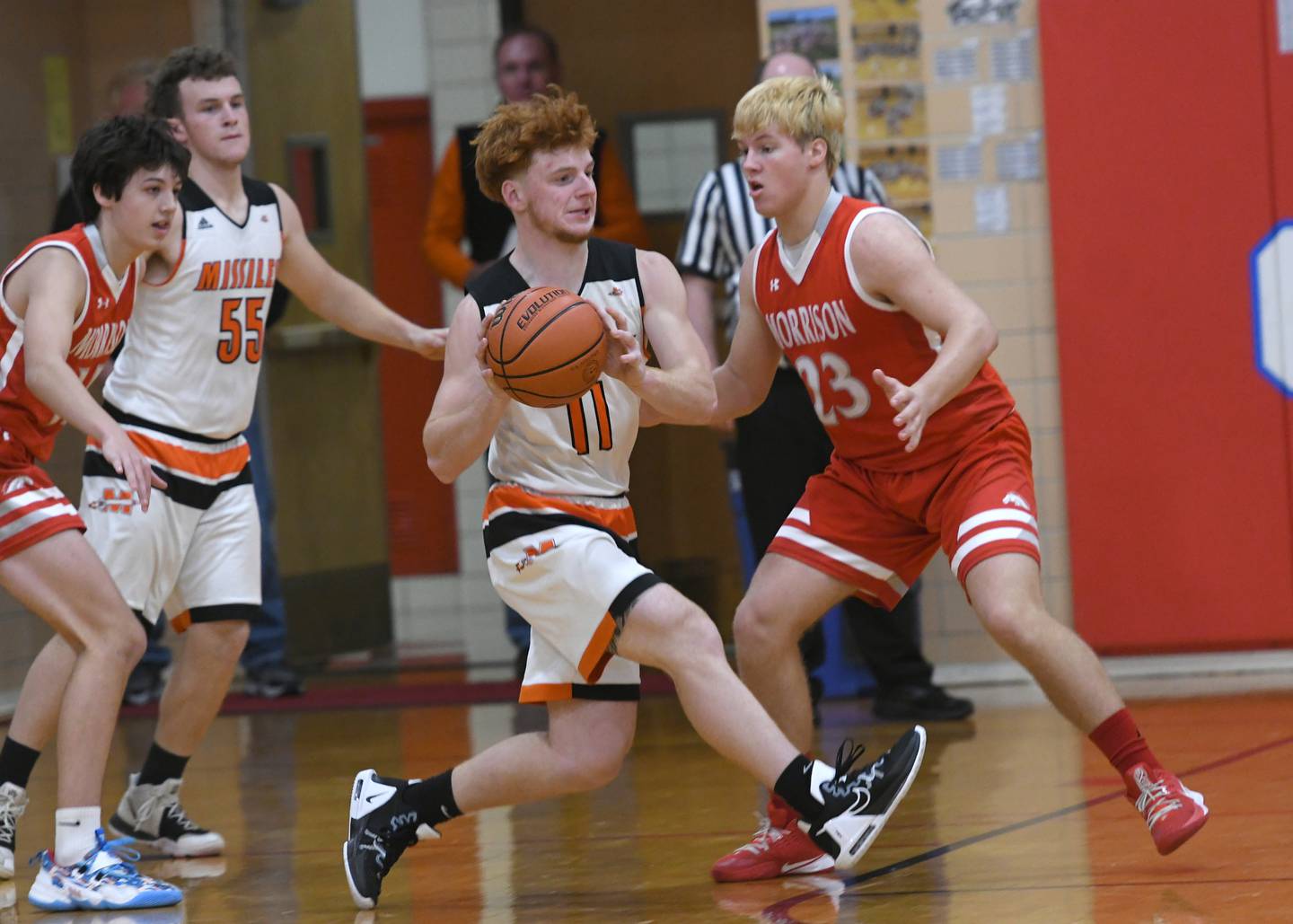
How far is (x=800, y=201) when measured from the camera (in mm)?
3762

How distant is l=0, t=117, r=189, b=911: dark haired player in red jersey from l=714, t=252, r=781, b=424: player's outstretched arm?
1237 millimetres

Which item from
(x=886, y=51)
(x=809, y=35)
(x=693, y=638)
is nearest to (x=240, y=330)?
(x=693, y=638)

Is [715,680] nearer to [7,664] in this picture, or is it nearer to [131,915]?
[131,915]

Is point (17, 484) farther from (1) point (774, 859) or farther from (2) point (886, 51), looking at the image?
(2) point (886, 51)

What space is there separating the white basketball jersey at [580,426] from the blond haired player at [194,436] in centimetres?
78

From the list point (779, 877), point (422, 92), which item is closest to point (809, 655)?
point (779, 877)

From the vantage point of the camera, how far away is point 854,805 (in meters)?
3.27

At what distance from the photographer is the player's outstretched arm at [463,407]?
3381 millimetres

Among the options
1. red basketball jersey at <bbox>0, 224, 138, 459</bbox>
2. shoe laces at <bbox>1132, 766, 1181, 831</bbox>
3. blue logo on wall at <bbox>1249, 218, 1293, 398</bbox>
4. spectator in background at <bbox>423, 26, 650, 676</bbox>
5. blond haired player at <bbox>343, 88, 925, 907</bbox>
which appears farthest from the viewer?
spectator in background at <bbox>423, 26, 650, 676</bbox>

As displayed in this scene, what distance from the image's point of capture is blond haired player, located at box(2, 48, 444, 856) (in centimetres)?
416

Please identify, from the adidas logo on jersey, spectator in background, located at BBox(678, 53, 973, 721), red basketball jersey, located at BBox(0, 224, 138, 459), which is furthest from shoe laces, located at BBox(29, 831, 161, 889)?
spectator in background, located at BBox(678, 53, 973, 721)

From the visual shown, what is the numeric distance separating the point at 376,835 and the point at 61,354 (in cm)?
118

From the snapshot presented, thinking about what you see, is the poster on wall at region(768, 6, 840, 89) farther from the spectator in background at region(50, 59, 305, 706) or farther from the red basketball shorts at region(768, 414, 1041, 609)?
the red basketball shorts at region(768, 414, 1041, 609)

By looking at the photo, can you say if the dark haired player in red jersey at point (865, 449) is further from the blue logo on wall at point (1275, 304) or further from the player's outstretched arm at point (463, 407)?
the blue logo on wall at point (1275, 304)
